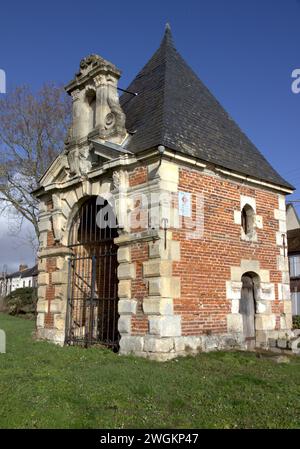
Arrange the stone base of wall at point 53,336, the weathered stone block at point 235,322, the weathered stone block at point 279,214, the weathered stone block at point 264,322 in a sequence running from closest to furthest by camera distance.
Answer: the weathered stone block at point 235,322, the weathered stone block at point 264,322, the stone base of wall at point 53,336, the weathered stone block at point 279,214

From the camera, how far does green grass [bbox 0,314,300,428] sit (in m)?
4.69

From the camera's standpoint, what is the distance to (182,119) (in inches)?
397

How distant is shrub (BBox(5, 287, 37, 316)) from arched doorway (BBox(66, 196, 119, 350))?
13.3m

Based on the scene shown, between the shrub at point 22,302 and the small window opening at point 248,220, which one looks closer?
the small window opening at point 248,220

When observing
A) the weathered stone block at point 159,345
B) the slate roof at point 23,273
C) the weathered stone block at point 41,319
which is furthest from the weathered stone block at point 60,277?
the slate roof at point 23,273

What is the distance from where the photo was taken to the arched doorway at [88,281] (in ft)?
36.0

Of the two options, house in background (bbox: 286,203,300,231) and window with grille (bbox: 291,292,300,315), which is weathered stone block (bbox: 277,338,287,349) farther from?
house in background (bbox: 286,203,300,231)

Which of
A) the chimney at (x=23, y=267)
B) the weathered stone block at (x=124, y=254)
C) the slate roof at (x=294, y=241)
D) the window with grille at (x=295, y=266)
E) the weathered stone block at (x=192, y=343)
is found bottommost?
the weathered stone block at (x=192, y=343)

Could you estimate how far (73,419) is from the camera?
15.3ft

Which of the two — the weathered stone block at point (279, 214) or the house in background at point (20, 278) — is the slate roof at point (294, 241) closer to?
the weathered stone block at point (279, 214)

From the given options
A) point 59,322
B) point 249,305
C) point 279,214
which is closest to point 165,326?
point 249,305

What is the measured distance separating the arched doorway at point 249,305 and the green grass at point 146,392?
72.9 inches

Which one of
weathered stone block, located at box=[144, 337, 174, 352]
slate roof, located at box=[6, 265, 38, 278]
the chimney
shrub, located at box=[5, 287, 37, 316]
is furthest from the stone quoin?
the chimney
